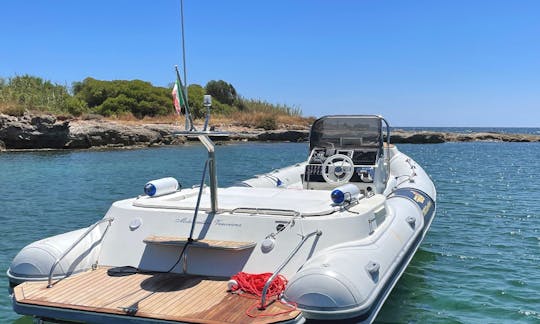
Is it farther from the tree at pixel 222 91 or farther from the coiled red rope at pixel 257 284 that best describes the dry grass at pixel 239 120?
the coiled red rope at pixel 257 284

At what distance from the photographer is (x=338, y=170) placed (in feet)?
29.7

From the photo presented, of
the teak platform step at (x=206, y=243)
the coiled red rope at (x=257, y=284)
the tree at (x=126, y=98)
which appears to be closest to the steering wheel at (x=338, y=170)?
the teak platform step at (x=206, y=243)

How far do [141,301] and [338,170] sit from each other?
204 inches

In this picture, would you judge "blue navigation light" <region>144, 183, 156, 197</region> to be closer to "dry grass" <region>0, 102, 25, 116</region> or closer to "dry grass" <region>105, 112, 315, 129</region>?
"dry grass" <region>0, 102, 25, 116</region>

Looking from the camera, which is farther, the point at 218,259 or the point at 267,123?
the point at 267,123

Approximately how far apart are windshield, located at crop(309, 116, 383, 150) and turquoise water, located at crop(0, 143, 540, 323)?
223 cm

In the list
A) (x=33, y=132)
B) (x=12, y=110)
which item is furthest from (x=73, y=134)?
(x=12, y=110)

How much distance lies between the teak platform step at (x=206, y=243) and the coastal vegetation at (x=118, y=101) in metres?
36.7

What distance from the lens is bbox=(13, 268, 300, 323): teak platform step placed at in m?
4.20

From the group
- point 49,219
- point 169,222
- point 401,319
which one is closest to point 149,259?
point 169,222

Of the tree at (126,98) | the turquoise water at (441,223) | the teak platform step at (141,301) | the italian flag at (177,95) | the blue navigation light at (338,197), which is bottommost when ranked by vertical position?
the turquoise water at (441,223)

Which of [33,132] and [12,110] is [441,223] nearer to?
[33,132]

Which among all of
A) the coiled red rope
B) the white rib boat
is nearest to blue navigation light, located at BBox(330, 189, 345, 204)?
the white rib boat

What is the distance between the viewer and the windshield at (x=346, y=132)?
32.8 feet
